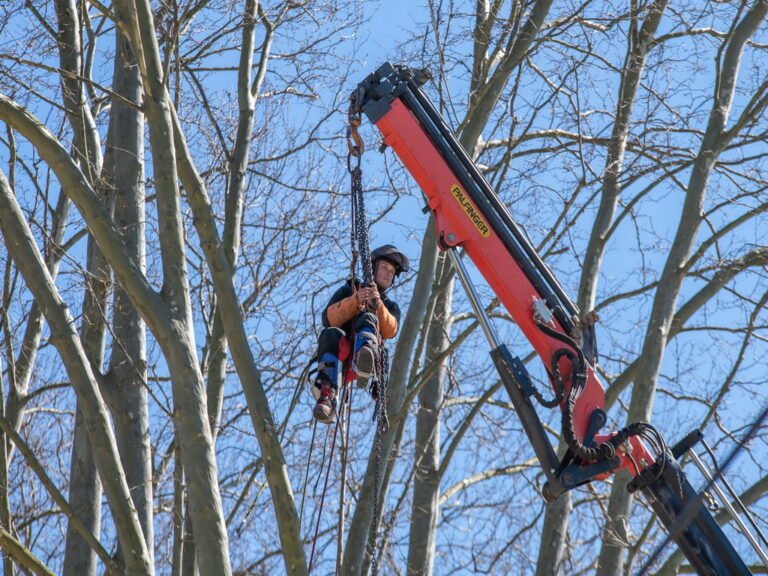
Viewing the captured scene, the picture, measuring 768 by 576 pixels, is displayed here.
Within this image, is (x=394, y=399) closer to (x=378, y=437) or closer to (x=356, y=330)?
(x=378, y=437)

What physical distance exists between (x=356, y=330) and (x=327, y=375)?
352mm

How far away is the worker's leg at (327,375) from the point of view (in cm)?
666

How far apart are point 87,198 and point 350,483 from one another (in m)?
4.62

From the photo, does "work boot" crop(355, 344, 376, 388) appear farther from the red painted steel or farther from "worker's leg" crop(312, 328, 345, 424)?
the red painted steel

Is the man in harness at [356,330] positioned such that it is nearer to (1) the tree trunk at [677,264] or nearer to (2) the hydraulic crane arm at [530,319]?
(2) the hydraulic crane arm at [530,319]

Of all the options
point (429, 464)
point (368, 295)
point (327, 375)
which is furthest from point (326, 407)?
point (429, 464)

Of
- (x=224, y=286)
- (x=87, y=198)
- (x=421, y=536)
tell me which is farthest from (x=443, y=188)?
(x=421, y=536)

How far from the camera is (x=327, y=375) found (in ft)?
22.5

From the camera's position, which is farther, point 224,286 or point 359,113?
point 359,113

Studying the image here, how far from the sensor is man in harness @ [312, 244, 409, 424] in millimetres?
6727

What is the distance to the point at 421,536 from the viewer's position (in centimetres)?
1082

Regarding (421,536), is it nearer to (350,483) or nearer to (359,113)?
(350,483)

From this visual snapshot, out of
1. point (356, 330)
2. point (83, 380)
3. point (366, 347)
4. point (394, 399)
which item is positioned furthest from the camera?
point (394, 399)

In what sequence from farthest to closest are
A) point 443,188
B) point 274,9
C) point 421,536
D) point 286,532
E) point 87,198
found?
point 421,536, point 274,9, point 443,188, point 87,198, point 286,532
